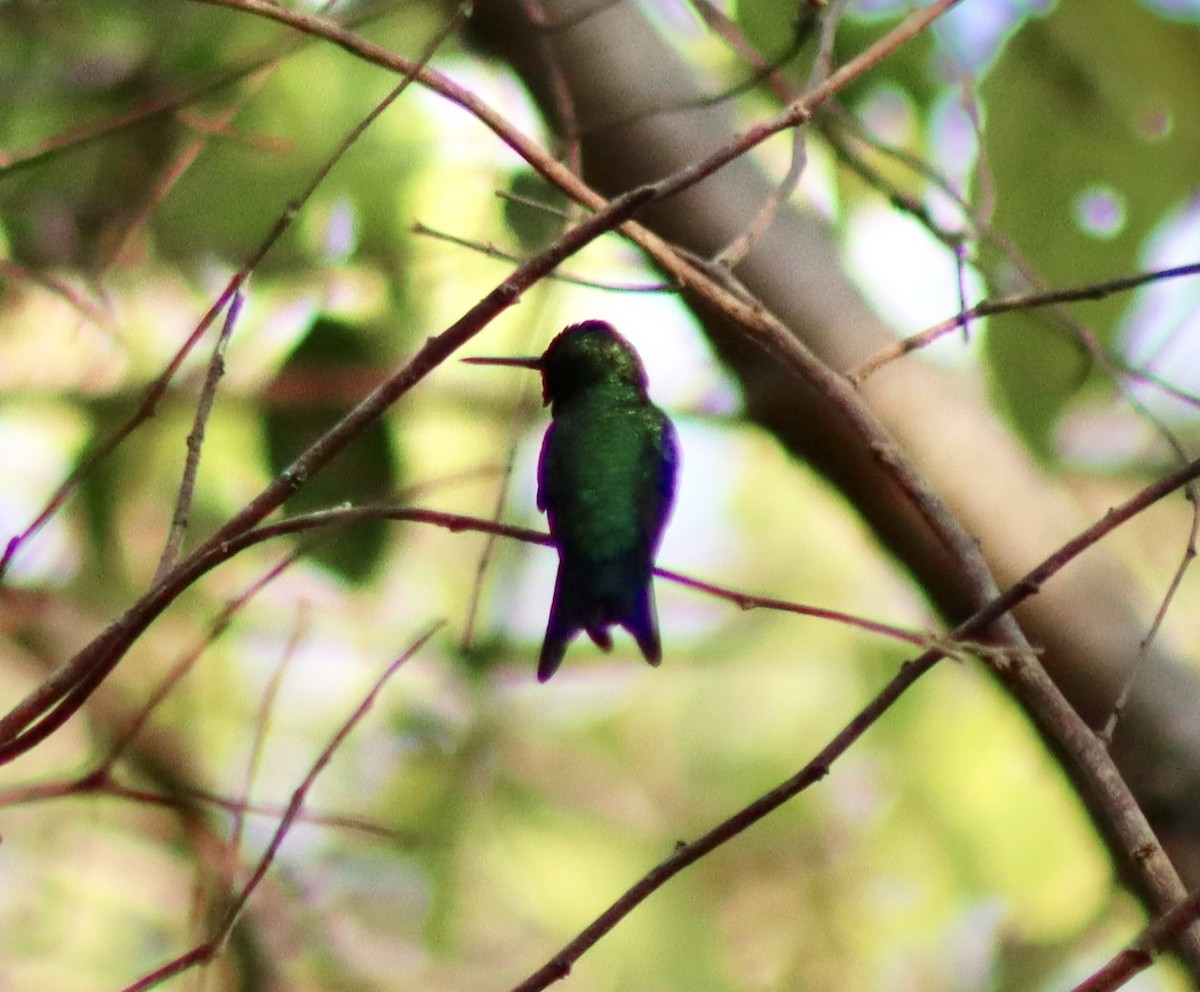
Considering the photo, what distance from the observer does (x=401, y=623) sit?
342 centimetres

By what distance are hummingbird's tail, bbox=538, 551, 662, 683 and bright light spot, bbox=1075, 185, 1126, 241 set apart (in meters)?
0.99

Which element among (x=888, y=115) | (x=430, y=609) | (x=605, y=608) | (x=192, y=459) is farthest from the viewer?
(x=430, y=609)

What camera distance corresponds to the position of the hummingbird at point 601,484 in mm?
1580

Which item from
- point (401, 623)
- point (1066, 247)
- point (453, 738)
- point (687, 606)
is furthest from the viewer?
point (687, 606)

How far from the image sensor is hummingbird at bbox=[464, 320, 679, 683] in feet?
5.18

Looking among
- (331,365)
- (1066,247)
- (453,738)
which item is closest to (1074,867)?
(453,738)

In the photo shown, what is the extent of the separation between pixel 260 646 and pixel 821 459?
59.4 inches

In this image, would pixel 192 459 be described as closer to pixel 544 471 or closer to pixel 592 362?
pixel 544 471

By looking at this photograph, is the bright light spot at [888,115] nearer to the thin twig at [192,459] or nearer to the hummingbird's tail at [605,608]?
the hummingbird's tail at [605,608]

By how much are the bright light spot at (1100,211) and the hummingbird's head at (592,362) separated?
0.70 meters

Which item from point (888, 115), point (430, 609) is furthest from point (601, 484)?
point (430, 609)

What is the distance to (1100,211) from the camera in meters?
2.26

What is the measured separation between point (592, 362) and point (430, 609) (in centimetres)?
157

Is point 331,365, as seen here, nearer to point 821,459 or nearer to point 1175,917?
point 821,459
